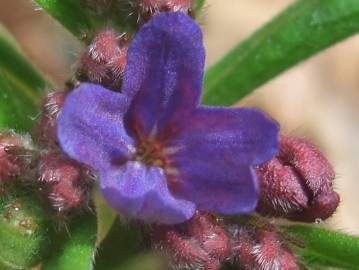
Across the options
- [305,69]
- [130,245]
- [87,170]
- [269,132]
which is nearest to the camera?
[269,132]

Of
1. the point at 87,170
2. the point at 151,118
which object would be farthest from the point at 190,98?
the point at 87,170

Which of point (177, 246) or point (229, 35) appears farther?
point (229, 35)

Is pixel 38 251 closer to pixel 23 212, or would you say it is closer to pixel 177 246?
pixel 23 212

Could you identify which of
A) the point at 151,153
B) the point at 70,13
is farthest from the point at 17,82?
the point at 151,153

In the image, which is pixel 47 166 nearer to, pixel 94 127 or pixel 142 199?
Answer: pixel 94 127

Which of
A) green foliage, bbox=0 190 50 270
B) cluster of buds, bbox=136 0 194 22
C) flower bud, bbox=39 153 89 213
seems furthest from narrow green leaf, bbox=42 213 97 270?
cluster of buds, bbox=136 0 194 22

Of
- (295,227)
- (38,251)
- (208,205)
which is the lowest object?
(38,251)
